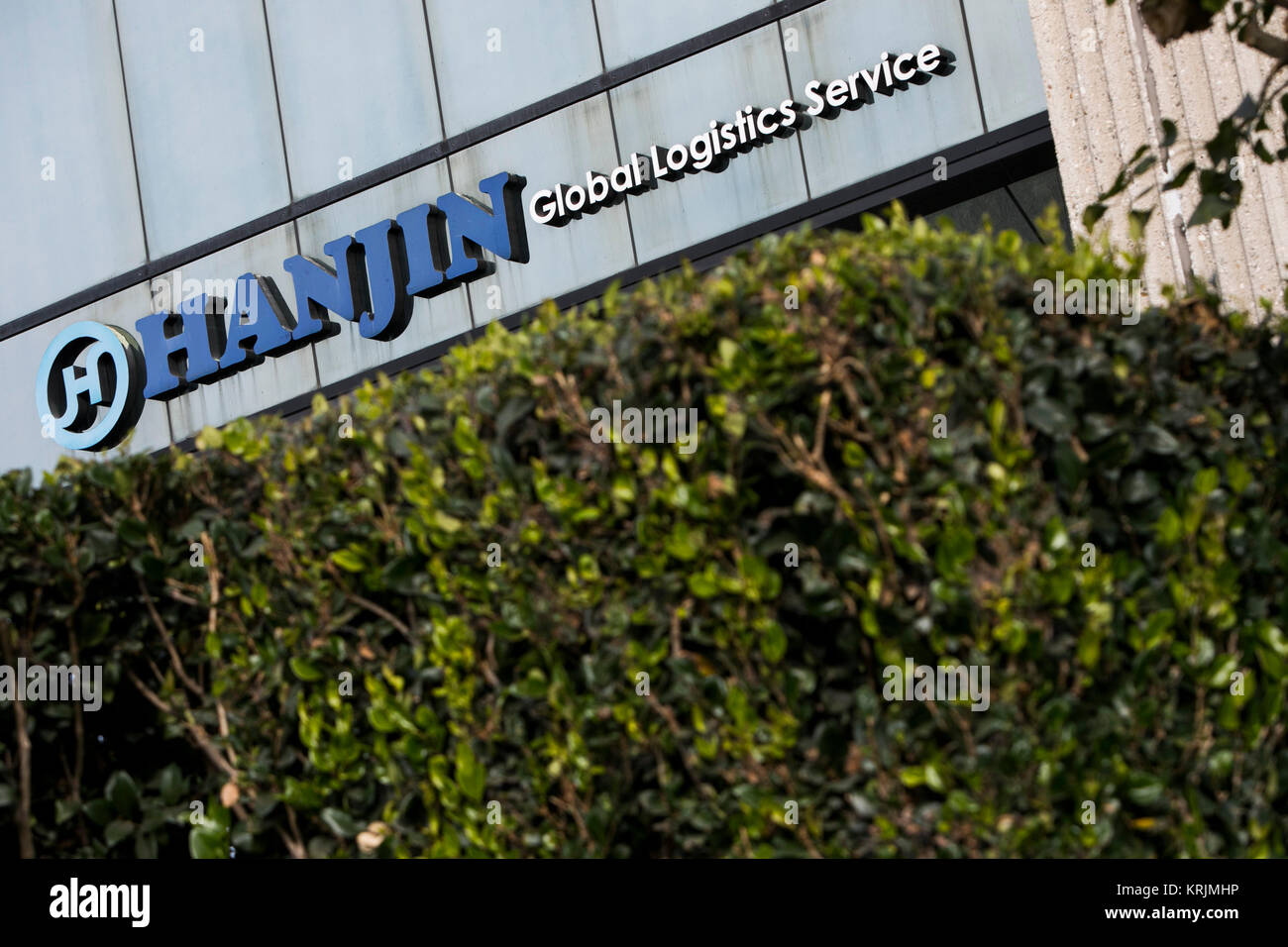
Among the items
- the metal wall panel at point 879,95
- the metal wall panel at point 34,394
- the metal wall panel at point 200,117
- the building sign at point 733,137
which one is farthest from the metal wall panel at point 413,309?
the metal wall panel at point 879,95

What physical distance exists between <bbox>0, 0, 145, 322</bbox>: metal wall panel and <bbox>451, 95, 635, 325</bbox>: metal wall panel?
12.9 feet

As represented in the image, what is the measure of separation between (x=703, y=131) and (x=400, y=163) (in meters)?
2.86

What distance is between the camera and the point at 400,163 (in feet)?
41.2

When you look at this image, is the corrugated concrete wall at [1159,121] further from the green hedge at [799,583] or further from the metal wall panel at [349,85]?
the metal wall panel at [349,85]

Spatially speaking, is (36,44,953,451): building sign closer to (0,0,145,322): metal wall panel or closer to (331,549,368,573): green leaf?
(0,0,145,322): metal wall panel

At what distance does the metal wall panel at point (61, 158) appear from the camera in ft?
46.0

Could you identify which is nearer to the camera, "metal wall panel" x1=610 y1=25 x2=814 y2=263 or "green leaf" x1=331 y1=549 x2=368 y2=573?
"green leaf" x1=331 y1=549 x2=368 y2=573

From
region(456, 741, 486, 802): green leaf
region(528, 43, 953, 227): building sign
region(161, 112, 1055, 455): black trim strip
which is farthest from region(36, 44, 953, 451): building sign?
region(456, 741, 486, 802): green leaf

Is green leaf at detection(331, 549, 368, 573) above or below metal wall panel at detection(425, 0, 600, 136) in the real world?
below

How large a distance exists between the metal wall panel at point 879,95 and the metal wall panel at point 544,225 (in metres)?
1.66

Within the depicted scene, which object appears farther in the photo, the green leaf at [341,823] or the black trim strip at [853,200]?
the black trim strip at [853,200]

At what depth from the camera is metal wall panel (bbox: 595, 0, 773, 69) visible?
11320mm

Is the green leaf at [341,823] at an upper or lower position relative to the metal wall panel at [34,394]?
lower

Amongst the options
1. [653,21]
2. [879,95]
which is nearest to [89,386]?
[653,21]
